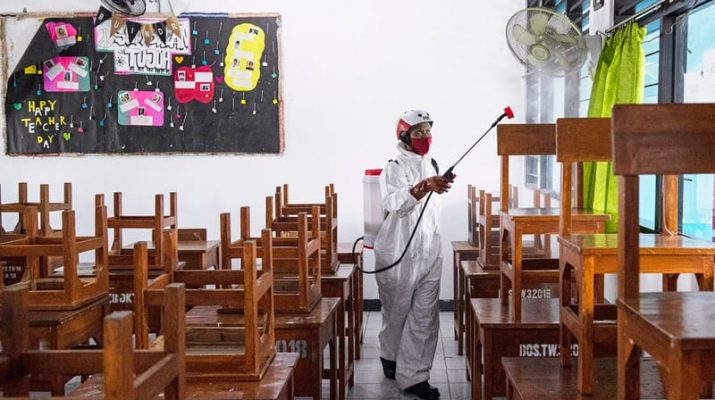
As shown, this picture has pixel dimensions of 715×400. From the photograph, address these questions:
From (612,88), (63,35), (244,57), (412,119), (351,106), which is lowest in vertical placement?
(412,119)

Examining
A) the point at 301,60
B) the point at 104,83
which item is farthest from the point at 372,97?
the point at 104,83

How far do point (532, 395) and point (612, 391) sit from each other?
0.79 ft

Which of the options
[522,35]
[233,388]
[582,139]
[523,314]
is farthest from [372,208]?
[233,388]

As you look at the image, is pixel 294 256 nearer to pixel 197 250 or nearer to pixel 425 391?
pixel 425 391

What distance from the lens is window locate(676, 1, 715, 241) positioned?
329 cm

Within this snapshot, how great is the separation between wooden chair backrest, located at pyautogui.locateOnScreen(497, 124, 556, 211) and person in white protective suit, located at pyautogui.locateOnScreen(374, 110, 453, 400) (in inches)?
27.1

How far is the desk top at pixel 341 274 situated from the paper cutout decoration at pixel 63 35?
352 centimetres

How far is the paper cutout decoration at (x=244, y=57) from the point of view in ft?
21.3

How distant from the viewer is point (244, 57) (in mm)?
6492

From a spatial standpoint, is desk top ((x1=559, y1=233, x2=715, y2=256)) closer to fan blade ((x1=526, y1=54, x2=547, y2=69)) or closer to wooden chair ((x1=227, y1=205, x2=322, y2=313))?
wooden chair ((x1=227, y1=205, x2=322, y2=313))

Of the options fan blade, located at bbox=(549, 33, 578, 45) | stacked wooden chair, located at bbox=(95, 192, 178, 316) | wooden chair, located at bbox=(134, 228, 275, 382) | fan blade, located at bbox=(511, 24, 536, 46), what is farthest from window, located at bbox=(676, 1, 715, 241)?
stacked wooden chair, located at bbox=(95, 192, 178, 316)

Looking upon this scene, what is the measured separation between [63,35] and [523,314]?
490 centimetres

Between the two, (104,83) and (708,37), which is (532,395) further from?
(104,83)

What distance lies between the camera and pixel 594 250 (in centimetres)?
223
